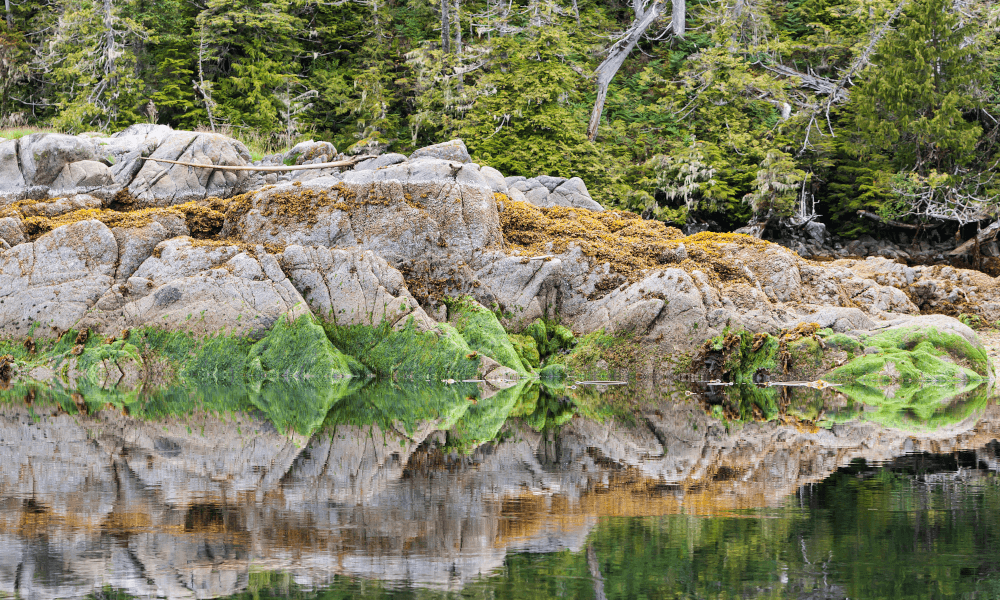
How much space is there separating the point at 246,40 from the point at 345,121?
5018 millimetres

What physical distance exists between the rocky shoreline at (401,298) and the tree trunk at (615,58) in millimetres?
18816

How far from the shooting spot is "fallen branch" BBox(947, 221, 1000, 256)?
3016 centimetres

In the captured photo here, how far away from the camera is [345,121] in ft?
126

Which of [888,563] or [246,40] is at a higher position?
[246,40]

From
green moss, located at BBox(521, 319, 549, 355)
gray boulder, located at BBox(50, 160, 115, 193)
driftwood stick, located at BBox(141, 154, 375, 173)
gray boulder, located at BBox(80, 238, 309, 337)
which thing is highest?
driftwood stick, located at BBox(141, 154, 375, 173)

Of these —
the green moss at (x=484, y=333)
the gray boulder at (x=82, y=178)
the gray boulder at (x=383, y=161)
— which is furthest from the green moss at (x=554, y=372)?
the gray boulder at (x=82, y=178)

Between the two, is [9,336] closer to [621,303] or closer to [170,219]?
[170,219]

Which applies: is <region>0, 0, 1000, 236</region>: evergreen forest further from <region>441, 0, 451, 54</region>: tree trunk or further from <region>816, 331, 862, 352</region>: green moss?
<region>816, 331, 862, 352</region>: green moss

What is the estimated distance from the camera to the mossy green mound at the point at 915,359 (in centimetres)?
1584

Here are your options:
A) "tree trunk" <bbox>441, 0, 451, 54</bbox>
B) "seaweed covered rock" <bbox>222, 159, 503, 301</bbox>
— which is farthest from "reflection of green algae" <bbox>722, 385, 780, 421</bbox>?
"tree trunk" <bbox>441, 0, 451, 54</bbox>

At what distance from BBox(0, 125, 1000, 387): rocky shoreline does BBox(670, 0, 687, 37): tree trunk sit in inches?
975

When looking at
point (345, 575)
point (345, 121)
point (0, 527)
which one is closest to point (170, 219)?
point (0, 527)

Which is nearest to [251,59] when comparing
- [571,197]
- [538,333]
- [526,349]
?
[571,197]

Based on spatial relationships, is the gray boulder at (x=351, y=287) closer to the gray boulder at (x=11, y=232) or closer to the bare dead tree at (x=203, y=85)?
the gray boulder at (x=11, y=232)
